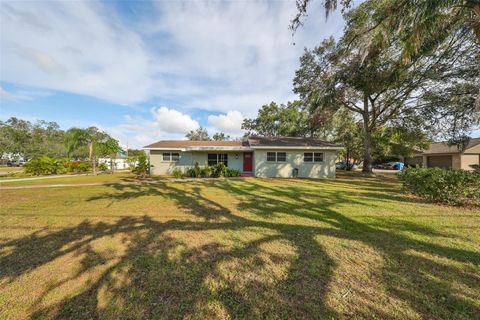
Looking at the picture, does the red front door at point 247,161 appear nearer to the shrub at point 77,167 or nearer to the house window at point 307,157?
the house window at point 307,157

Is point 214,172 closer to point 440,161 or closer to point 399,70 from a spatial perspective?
point 399,70

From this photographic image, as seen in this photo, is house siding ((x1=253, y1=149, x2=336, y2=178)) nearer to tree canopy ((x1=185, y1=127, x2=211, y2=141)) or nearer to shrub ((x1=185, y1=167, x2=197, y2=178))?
shrub ((x1=185, y1=167, x2=197, y2=178))

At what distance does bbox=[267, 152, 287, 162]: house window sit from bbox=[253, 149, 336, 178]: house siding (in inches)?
9.8

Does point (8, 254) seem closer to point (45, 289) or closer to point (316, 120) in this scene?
point (45, 289)

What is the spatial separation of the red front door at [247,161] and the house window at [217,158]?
5.34ft

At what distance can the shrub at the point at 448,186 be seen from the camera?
683cm

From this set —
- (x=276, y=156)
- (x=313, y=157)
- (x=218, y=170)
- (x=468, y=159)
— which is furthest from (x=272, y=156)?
(x=468, y=159)

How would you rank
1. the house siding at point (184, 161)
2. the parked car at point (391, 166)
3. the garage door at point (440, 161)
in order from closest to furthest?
the house siding at point (184, 161)
the garage door at point (440, 161)
the parked car at point (391, 166)

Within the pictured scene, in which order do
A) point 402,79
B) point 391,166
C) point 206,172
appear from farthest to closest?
point 391,166
point 206,172
point 402,79

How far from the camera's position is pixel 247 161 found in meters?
18.7

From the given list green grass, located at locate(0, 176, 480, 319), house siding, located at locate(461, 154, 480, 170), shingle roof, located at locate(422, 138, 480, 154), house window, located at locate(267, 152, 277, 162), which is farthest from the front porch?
house siding, located at locate(461, 154, 480, 170)

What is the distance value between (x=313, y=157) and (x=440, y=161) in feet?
73.2

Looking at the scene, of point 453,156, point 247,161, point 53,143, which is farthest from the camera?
point 53,143

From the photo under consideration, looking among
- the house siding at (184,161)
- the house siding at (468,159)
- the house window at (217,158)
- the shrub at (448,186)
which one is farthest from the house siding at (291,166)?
the house siding at (468,159)
